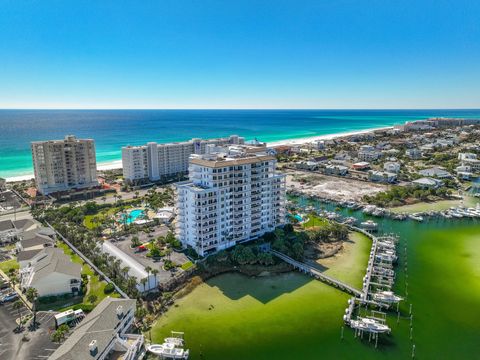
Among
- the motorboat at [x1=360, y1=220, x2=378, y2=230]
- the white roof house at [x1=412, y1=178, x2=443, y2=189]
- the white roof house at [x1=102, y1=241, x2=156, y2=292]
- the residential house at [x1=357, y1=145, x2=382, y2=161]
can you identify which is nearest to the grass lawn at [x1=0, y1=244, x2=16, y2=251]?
the white roof house at [x1=102, y1=241, x2=156, y2=292]

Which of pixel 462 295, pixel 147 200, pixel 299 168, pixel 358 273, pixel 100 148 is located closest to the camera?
pixel 462 295

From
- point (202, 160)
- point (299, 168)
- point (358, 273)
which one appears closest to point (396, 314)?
point (358, 273)

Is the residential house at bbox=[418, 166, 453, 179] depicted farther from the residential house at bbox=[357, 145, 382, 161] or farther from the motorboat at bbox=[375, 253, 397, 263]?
the motorboat at bbox=[375, 253, 397, 263]

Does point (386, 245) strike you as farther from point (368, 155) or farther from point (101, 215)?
point (368, 155)

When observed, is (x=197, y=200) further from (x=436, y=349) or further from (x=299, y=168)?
(x=299, y=168)

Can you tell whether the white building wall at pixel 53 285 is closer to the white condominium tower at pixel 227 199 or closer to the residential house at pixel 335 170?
the white condominium tower at pixel 227 199

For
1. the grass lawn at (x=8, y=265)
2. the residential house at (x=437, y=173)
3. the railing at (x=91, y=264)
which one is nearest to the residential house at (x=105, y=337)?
the railing at (x=91, y=264)
